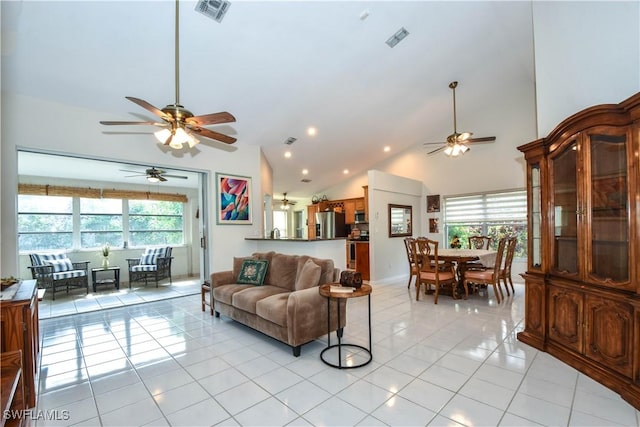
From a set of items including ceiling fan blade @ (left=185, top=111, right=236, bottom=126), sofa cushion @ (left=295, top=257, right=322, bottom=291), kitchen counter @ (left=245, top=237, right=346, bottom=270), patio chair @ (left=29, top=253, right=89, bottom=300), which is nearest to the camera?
ceiling fan blade @ (left=185, top=111, right=236, bottom=126)

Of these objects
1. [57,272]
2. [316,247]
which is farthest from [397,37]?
[57,272]

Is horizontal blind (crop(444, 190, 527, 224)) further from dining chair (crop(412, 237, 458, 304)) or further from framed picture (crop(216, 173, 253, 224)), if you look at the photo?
framed picture (crop(216, 173, 253, 224))

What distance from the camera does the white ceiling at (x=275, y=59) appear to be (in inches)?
119

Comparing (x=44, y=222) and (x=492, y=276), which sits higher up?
(x=44, y=222)

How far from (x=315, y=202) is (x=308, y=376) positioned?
7.50 m

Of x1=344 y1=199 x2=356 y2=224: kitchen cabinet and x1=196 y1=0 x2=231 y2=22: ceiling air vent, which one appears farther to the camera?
x1=344 y1=199 x2=356 y2=224: kitchen cabinet

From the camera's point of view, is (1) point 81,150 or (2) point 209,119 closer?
(2) point 209,119

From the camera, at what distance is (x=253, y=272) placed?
402 cm

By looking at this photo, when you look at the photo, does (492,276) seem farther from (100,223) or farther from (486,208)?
(100,223)

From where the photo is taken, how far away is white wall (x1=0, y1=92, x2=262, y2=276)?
3500 millimetres

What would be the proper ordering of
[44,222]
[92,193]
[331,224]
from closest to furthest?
1. [44,222]
2. [92,193]
3. [331,224]

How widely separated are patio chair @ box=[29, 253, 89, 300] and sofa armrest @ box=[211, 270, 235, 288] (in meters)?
3.56

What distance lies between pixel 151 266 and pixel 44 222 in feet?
7.74

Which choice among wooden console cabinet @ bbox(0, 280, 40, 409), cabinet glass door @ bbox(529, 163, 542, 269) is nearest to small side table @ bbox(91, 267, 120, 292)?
wooden console cabinet @ bbox(0, 280, 40, 409)
